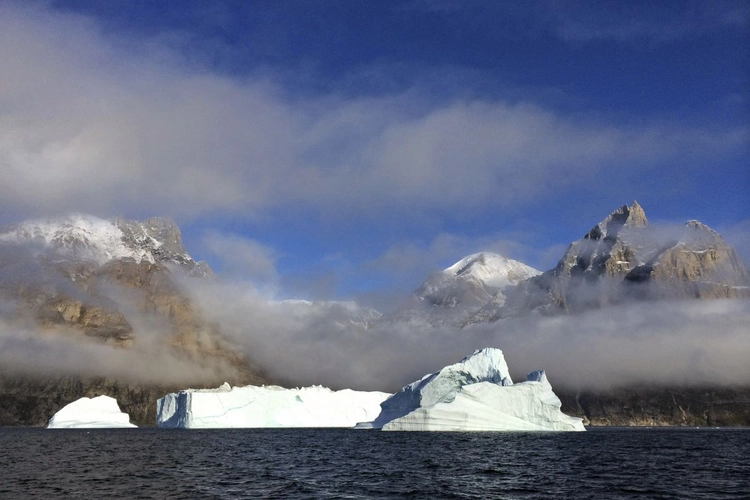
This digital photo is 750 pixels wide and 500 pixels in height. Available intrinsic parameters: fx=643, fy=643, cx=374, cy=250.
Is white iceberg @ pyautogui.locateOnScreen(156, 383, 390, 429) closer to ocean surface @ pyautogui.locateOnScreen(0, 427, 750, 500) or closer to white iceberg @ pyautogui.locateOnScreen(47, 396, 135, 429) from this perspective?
white iceberg @ pyautogui.locateOnScreen(47, 396, 135, 429)

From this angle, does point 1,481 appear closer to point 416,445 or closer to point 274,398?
point 416,445

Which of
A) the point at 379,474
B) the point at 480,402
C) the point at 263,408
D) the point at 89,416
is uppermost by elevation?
the point at 89,416

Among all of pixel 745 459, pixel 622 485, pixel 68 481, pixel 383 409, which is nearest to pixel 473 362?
pixel 383 409

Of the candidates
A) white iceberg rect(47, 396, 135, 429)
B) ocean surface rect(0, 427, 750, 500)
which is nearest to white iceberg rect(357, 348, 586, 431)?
ocean surface rect(0, 427, 750, 500)

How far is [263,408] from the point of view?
129 metres

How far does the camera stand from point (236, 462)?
4862 centimetres

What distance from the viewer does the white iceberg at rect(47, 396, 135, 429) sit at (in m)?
143

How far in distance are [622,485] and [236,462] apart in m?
27.7

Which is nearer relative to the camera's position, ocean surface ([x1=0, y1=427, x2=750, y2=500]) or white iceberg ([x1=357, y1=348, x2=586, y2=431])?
ocean surface ([x1=0, y1=427, x2=750, y2=500])

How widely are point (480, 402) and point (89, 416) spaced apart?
100474 mm

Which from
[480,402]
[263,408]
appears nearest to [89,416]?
[263,408]

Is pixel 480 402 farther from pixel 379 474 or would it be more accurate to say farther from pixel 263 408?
pixel 263 408

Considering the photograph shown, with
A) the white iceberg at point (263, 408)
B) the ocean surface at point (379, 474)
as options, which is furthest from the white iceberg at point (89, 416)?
the ocean surface at point (379, 474)

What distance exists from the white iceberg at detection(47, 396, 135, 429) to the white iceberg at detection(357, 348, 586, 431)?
77.6m
